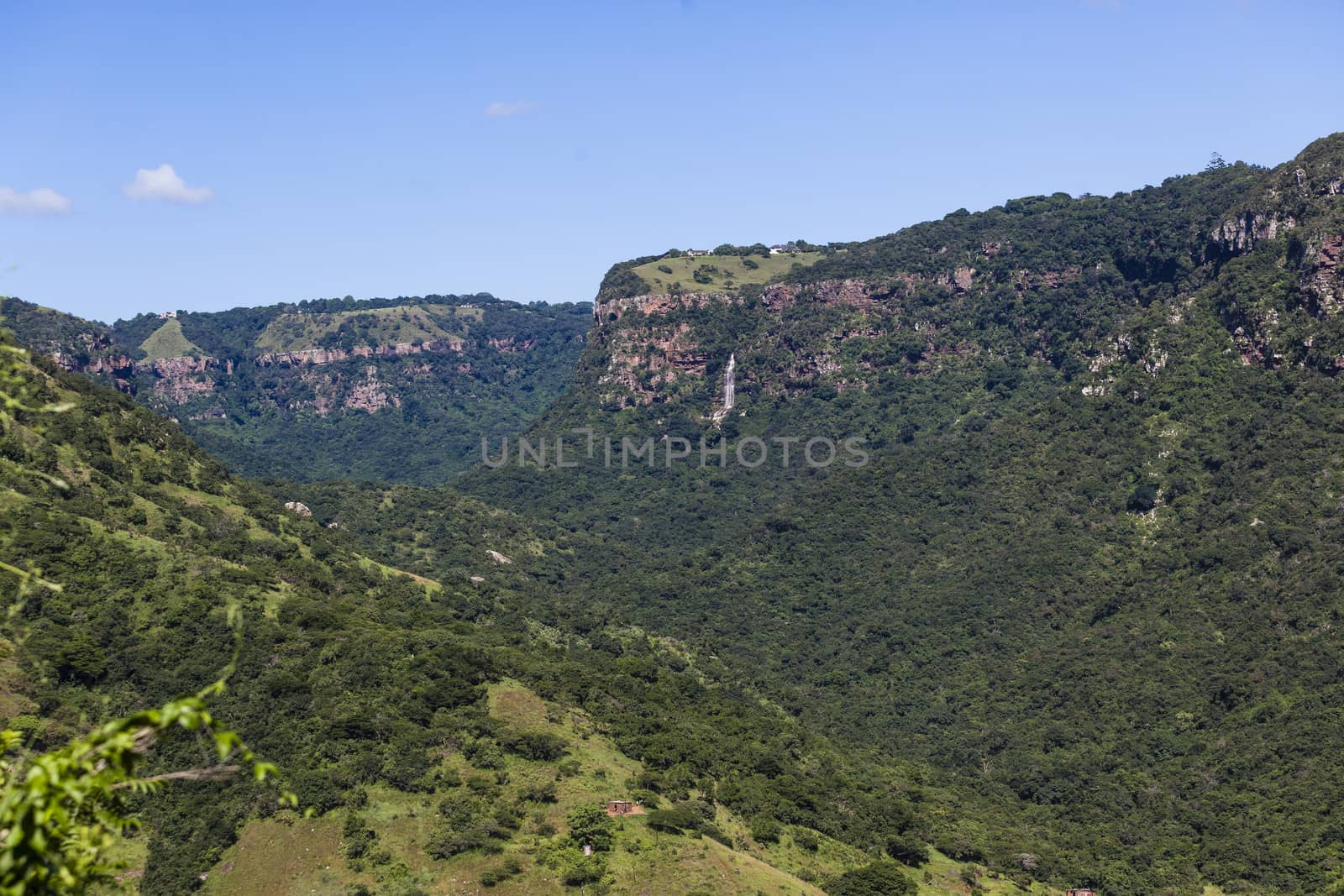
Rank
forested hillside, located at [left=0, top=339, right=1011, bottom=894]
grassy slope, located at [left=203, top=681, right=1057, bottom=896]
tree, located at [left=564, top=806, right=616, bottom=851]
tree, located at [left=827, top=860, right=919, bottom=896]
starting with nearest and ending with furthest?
1. grassy slope, located at [left=203, top=681, right=1057, bottom=896]
2. forested hillside, located at [left=0, top=339, right=1011, bottom=894]
3. tree, located at [left=564, top=806, right=616, bottom=851]
4. tree, located at [left=827, top=860, right=919, bottom=896]

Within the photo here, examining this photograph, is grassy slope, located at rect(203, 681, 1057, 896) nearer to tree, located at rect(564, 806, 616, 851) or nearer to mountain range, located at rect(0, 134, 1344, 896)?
mountain range, located at rect(0, 134, 1344, 896)

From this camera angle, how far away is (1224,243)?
6097 inches

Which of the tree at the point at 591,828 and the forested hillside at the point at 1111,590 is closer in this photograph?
the tree at the point at 591,828

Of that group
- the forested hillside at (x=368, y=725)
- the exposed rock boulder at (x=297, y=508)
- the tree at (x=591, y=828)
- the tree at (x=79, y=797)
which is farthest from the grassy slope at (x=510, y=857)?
the exposed rock boulder at (x=297, y=508)

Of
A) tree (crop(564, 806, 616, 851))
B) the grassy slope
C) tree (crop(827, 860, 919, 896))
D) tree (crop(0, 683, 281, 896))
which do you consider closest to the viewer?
tree (crop(0, 683, 281, 896))

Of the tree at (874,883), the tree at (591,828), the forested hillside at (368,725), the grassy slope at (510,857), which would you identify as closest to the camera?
the grassy slope at (510,857)

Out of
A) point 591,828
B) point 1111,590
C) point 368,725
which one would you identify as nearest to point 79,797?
point 591,828

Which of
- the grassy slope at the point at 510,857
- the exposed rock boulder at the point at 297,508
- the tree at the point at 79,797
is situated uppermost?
the tree at the point at 79,797

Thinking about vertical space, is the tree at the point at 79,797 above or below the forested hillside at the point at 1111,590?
above

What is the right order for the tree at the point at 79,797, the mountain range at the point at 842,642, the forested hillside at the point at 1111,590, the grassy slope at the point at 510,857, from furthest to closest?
the forested hillside at the point at 1111,590
the mountain range at the point at 842,642
the grassy slope at the point at 510,857
the tree at the point at 79,797

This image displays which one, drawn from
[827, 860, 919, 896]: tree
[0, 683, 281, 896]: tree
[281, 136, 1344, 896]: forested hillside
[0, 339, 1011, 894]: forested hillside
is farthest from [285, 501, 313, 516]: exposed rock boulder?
[0, 683, 281, 896]: tree

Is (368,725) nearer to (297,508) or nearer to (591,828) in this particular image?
(591,828)

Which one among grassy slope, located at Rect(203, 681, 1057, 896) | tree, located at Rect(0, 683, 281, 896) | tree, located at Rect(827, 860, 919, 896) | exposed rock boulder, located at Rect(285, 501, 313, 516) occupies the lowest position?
tree, located at Rect(827, 860, 919, 896)

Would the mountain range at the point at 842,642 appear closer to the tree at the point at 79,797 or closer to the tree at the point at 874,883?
the tree at the point at 874,883
